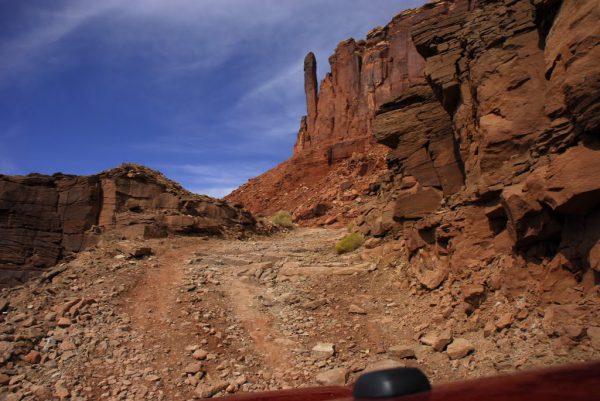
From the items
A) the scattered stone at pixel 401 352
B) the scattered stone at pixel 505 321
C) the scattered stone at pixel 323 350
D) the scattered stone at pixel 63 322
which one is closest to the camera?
the scattered stone at pixel 505 321

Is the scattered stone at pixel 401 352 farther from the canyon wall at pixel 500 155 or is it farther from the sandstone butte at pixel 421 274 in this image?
the canyon wall at pixel 500 155

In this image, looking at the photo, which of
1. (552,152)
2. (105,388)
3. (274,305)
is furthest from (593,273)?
(105,388)

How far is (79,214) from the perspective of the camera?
61.4ft

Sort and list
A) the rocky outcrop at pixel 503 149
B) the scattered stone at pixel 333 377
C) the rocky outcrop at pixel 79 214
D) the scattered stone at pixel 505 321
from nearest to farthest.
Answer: the rocky outcrop at pixel 503 149, the scattered stone at pixel 505 321, the scattered stone at pixel 333 377, the rocky outcrop at pixel 79 214

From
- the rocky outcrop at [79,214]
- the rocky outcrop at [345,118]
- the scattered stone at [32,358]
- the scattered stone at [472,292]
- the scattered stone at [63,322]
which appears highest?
the rocky outcrop at [345,118]

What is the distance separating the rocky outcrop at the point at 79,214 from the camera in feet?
57.0

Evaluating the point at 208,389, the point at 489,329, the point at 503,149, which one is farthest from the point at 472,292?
the point at 208,389

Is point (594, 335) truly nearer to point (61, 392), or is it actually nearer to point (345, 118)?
point (61, 392)

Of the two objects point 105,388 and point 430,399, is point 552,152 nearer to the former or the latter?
point 430,399

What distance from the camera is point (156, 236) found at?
1834 cm

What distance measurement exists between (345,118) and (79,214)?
42796 mm

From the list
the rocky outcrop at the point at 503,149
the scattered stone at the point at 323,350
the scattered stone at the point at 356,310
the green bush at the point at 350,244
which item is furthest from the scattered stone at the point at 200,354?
the green bush at the point at 350,244

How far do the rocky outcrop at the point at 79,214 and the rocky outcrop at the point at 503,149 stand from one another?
1060 cm

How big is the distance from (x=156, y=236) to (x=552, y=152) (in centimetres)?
1547
